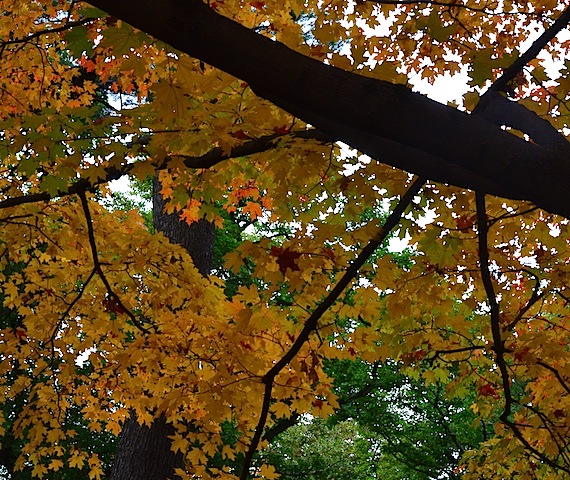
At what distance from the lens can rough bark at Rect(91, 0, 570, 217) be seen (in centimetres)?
238

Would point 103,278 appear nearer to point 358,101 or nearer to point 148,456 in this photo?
point 148,456

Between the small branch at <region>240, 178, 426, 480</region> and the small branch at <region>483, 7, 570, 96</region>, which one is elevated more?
the small branch at <region>483, 7, 570, 96</region>

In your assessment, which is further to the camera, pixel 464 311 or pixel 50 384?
pixel 50 384

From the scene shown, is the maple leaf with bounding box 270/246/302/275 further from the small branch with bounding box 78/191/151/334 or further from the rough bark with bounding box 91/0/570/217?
the small branch with bounding box 78/191/151/334

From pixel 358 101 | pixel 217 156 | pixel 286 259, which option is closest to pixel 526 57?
pixel 358 101

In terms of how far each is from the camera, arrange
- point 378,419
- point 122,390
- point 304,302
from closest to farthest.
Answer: point 304,302
point 122,390
point 378,419

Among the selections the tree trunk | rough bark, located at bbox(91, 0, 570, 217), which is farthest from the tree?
the tree trunk

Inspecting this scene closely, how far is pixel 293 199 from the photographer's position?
451cm

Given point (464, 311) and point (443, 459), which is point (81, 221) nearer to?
point (464, 311)

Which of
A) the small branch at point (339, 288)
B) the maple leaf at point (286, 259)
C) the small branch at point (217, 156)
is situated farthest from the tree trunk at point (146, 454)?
the maple leaf at point (286, 259)

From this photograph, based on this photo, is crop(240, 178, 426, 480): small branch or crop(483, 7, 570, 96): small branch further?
crop(240, 178, 426, 480): small branch

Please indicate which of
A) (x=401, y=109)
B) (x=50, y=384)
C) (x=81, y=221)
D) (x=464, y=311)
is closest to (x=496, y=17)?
(x=464, y=311)

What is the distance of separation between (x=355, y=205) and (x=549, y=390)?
2969 millimetres

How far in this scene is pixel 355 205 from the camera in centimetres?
422
